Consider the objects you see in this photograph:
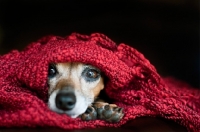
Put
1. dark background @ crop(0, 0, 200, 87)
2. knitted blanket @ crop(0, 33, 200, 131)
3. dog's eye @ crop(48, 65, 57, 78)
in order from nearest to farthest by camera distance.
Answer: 1. knitted blanket @ crop(0, 33, 200, 131)
2. dog's eye @ crop(48, 65, 57, 78)
3. dark background @ crop(0, 0, 200, 87)

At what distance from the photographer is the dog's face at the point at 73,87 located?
1.35m

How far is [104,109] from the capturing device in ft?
4.46

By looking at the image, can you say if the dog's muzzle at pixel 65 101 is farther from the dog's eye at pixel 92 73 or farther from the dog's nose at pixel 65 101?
the dog's eye at pixel 92 73

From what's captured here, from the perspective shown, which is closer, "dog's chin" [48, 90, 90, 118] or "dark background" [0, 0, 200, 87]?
"dog's chin" [48, 90, 90, 118]

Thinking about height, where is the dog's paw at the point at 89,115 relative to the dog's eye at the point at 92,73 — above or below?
below

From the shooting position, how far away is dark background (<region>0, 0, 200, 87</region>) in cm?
223

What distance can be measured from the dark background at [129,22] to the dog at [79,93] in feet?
2.29

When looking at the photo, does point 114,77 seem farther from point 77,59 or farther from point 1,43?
point 1,43

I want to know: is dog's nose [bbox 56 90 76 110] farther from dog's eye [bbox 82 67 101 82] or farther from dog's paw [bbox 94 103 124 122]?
dog's eye [bbox 82 67 101 82]

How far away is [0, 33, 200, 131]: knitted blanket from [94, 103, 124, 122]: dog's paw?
2 centimetres

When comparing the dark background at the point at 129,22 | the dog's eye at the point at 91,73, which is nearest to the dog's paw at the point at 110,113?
the dog's eye at the point at 91,73

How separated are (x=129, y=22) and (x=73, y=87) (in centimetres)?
→ 89

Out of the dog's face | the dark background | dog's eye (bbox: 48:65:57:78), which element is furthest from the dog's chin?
the dark background

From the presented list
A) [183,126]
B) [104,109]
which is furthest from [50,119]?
[183,126]
